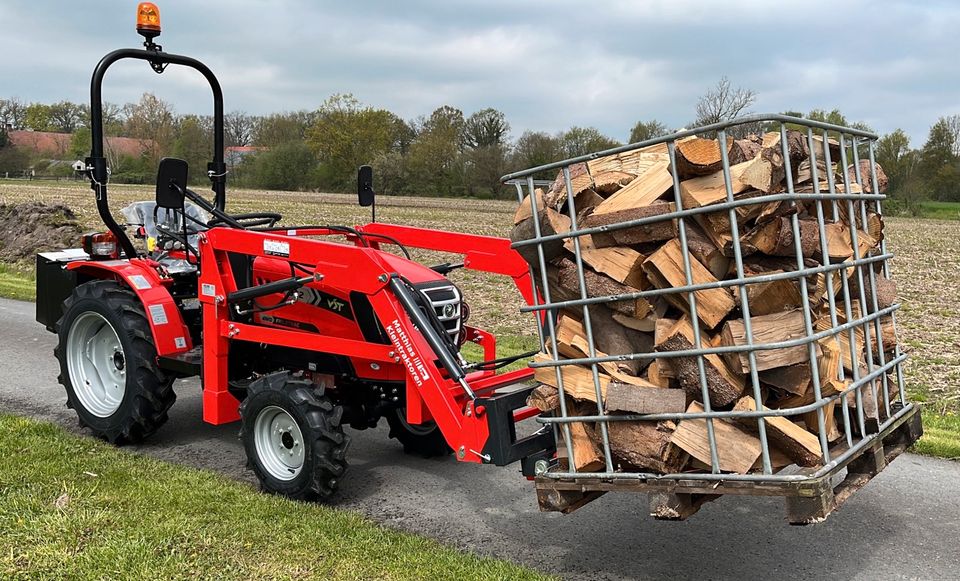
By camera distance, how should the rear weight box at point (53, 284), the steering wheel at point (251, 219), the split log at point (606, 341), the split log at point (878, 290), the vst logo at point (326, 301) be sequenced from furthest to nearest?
the rear weight box at point (53, 284)
the steering wheel at point (251, 219)
the vst logo at point (326, 301)
the split log at point (878, 290)
the split log at point (606, 341)

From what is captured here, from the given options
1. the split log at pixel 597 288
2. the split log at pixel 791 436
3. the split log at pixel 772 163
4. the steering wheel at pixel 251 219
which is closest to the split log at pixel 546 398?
the split log at pixel 597 288

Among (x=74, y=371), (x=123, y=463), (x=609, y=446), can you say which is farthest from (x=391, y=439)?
(x=609, y=446)

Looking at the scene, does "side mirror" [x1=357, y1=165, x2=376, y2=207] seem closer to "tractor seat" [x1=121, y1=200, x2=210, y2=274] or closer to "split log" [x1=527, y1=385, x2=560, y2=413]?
"tractor seat" [x1=121, y1=200, x2=210, y2=274]

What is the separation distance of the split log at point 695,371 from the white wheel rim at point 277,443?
2.37 m

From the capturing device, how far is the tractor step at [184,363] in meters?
5.21

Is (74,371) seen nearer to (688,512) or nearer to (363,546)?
(363,546)

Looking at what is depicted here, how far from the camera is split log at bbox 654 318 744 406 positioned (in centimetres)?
310

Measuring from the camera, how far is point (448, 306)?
15.7 ft

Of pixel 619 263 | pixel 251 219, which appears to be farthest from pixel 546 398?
pixel 251 219

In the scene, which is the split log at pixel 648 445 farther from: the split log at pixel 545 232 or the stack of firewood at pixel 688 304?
the split log at pixel 545 232

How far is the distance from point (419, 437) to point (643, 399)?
2.57 metres

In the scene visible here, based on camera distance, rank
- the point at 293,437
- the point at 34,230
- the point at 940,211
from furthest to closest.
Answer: the point at 940,211, the point at 34,230, the point at 293,437

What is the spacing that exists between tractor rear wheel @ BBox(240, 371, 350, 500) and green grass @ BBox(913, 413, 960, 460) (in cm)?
379

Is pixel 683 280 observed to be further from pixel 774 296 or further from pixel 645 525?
pixel 645 525
